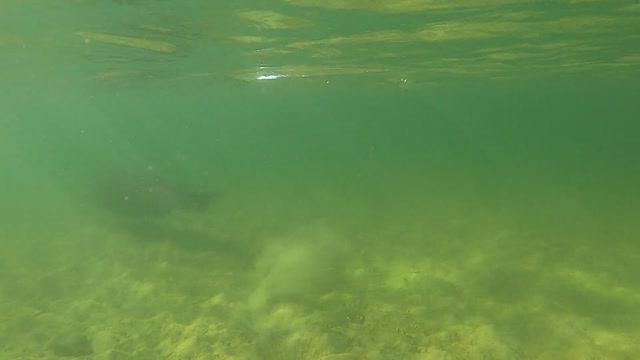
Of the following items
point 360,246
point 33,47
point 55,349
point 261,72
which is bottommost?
point 360,246

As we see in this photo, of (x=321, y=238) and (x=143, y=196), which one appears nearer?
(x=321, y=238)

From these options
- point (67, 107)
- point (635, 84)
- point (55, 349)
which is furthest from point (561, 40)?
point (67, 107)

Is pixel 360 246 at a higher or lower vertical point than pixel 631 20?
lower

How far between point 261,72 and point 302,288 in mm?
19657

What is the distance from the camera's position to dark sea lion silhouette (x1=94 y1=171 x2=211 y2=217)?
20.5 meters

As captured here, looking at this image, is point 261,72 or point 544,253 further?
point 261,72

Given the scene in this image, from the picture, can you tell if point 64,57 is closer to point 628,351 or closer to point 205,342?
point 205,342

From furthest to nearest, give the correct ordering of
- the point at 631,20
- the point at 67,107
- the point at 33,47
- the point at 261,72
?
1. the point at 67,107
2. the point at 261,72
3. the point at 33,47
4. the point at 631,20

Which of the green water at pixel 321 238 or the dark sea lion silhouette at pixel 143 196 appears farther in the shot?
the dark sea lion silhouette at pixel 143 196

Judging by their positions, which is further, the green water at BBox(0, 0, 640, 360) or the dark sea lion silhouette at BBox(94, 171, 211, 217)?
the dark sea lion silhouette at BBox(94, 171, 211, 217)

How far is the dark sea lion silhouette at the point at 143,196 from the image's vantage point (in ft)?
67.3

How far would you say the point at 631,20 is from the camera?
1712cm

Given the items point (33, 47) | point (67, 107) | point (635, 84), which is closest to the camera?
point (33, 47)

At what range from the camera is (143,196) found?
2111 cm
